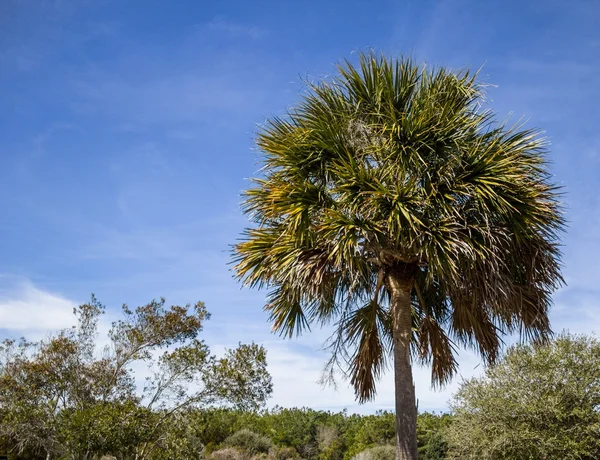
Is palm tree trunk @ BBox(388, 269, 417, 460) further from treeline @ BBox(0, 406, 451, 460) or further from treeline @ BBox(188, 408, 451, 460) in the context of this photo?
treeline @ BBox(188, 408, 451, 460)

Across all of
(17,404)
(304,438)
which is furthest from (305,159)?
(304,438)

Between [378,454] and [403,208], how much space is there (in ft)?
77.6

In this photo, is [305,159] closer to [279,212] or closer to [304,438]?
[279,212]

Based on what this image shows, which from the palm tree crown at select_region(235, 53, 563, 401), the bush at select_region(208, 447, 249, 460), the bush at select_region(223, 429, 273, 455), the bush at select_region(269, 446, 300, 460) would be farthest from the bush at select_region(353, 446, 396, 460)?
the palm tree crown at select_region(235, 53, 563, 401)

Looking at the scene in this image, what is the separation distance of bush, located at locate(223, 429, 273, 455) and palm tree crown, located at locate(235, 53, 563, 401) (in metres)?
22.2

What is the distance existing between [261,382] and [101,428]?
4195 mm

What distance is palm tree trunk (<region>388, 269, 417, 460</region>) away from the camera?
7344 millimetres

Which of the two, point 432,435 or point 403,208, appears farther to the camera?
point 432,435

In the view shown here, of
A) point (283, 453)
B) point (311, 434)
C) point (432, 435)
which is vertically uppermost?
point (311, 434)

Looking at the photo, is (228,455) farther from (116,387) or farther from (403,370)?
(403,370)

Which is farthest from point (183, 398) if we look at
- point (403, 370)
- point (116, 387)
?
point (403, 370)

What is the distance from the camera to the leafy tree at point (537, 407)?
16.3 m

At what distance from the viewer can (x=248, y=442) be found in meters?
29.2

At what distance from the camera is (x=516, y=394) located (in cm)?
1744
